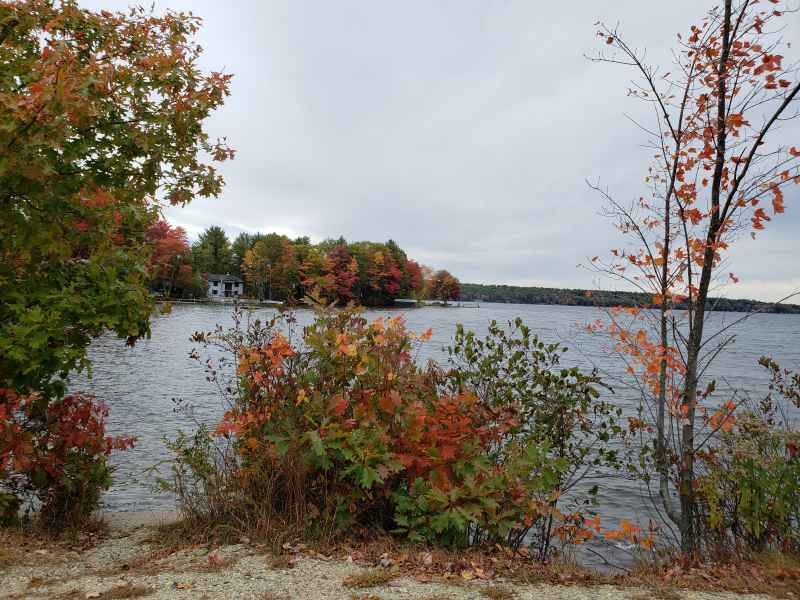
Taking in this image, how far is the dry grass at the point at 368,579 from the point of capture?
155 inches

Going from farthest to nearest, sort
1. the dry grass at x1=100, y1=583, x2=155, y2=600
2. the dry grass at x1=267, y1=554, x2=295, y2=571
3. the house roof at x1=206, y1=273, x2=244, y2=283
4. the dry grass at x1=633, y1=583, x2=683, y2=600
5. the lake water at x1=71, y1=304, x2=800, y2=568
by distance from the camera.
Answer: 1. the house roof at x1=206, y1=273, x2=244, y2=283
2. the lake water at x1=71, y1=304, x2=800, y2=568
3. the dry grass at x1=267, y1=554, x2=295, y2=571
4. the dry grass at x1=633, y1=583, x2=683, y2=600
5. the dry grass at x1=100, y1=583, x2=155, y2=600

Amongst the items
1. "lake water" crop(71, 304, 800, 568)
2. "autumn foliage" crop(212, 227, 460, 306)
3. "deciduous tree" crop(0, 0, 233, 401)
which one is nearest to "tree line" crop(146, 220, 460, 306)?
"autumn foliage" crop(212, 227, 460, 306)

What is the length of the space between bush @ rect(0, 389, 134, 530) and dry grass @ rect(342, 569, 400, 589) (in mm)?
3019

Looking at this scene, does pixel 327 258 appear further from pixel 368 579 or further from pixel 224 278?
pixel 368 579

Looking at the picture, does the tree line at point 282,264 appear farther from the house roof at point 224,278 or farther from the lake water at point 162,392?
the lake water at point 162,392

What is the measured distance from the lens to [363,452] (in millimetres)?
4547

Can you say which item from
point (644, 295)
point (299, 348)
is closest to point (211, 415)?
point (299, 348)

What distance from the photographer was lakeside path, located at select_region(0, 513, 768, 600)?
3.81 meters

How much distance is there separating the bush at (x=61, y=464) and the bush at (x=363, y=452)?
90cm

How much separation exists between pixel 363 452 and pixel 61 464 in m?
3.10

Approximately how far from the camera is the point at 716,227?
17.4 ft

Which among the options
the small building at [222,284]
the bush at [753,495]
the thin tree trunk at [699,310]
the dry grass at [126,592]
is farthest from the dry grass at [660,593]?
the small building at [222,284]

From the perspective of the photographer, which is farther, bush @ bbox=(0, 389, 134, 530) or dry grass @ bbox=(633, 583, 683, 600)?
bush @ bbox=(0, 389, 134, 530)

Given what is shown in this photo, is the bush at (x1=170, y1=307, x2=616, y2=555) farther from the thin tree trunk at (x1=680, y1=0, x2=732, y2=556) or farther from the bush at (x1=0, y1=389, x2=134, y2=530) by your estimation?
the thin tree trunk at (x1=680, y1=0, x2=732, y2=556)
